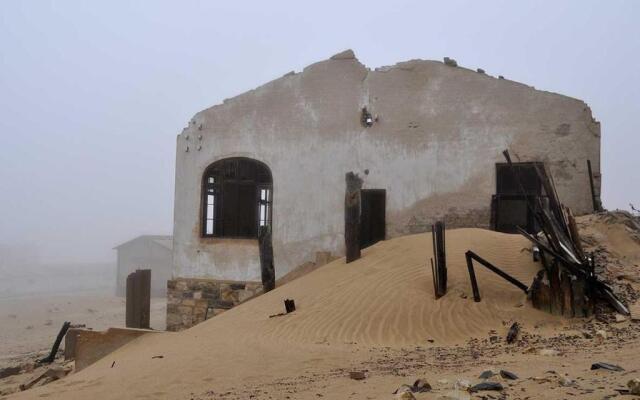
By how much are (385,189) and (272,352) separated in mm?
7308

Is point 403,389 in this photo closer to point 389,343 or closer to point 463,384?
point 463,384

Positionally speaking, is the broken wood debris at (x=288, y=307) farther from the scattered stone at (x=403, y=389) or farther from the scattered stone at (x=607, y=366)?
the scattered stone at (x=607, y=366)

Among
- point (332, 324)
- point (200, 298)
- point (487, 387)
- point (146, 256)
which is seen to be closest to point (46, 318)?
point (146, 256)

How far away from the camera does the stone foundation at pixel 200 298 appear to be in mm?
13078

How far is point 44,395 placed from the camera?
17.7ft

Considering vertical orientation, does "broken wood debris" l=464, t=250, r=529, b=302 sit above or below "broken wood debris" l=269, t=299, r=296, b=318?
above

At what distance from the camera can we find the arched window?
1377cm

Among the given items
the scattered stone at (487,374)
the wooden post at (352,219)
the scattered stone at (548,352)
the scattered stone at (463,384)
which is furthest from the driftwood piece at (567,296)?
the wooden post at (352,219)

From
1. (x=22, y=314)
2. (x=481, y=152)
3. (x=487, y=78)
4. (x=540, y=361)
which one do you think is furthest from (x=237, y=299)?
(x=22, y=314)

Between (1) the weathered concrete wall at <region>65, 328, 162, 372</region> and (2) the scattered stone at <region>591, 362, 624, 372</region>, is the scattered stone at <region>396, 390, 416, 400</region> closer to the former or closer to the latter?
(2) the scattered stone at <region>591, 362, 624, 372</region>

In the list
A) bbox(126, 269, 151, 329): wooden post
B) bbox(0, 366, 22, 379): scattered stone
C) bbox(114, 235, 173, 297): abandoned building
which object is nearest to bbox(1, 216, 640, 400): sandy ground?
bbox(126, 269, 151, 329): wooden post

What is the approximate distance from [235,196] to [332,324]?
7.12 metres

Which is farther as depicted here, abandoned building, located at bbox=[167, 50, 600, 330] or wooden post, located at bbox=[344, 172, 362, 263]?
abandoned building, located at bbox=[167, 50, 600, 330]

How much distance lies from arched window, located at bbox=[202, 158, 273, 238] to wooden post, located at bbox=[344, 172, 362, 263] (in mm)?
3956
